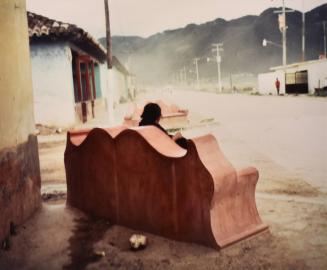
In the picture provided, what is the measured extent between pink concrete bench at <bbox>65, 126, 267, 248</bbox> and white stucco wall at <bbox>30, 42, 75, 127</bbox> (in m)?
11.3

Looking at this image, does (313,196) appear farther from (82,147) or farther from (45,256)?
(45,256)

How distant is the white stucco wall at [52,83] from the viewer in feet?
52.1

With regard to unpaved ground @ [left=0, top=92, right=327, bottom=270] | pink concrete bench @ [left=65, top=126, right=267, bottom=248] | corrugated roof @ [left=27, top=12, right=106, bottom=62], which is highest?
corrugated roof @ [left=27, top=12, right=106, bottom=62]

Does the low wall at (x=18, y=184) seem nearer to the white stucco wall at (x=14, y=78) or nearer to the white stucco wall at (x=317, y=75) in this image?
the white stucco wall at (x=14, y=78)

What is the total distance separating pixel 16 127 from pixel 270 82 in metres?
41.2

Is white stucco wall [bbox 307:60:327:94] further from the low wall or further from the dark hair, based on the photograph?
the low wall

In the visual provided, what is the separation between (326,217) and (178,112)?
10.8 meters

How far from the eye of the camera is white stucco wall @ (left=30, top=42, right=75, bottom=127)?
15875mm

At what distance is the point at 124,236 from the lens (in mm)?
4406


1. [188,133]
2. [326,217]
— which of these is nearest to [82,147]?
[326,217]

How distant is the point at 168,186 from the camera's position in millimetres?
4133

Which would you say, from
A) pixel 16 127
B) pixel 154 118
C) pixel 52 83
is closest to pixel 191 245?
pixel 154 118

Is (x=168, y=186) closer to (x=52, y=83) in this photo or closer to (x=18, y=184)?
(x=18, y=184)

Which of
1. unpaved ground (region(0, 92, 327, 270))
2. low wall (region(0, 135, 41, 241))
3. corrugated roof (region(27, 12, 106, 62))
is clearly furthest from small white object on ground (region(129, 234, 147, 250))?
corrugated roof (region(27, 12, 106, 62))
